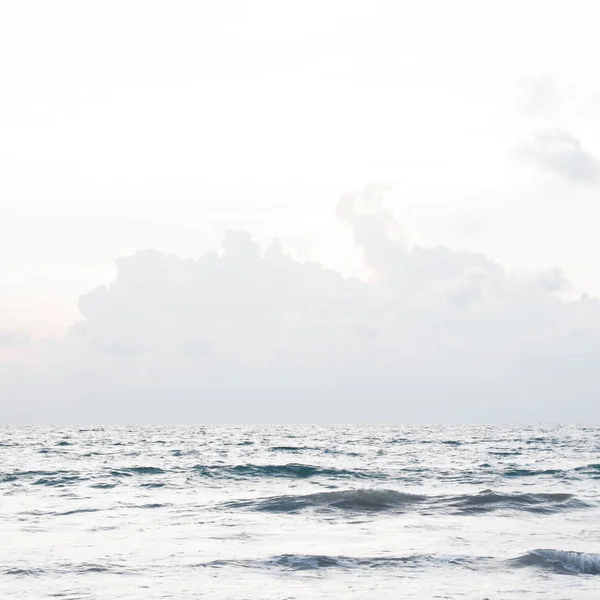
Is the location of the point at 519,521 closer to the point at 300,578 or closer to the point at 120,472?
the point at 300,578

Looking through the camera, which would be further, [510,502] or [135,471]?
[135,471]

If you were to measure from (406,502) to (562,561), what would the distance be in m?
10.8

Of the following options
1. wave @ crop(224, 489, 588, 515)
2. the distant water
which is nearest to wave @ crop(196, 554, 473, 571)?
the distant water

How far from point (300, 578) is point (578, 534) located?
925cm

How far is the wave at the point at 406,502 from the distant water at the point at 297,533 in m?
0.07

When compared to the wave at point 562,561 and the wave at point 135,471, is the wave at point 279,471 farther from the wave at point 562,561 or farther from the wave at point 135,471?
the wave at point 562,561

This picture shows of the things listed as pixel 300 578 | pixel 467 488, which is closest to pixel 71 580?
pixel 300 578

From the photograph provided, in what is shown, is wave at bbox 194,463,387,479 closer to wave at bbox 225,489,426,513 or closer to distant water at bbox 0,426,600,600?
distant water at bbox 0,426,600,600

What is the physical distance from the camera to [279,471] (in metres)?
38.8

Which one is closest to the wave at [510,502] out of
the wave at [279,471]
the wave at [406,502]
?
the wave at [406,502]

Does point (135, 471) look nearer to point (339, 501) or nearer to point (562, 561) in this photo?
point (339, 501)

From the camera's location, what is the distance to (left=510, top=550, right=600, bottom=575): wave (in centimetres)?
1512

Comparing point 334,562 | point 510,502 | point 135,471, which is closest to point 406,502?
point 510,502

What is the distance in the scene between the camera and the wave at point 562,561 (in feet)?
49.6
